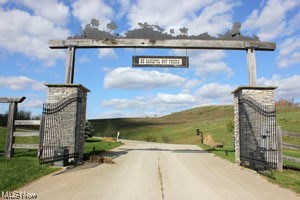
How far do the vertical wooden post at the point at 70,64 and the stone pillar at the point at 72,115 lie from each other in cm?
80

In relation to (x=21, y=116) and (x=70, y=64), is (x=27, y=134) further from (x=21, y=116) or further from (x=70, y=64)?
(x=21, y=116)

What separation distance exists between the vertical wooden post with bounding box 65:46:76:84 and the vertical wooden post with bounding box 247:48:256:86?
735cm

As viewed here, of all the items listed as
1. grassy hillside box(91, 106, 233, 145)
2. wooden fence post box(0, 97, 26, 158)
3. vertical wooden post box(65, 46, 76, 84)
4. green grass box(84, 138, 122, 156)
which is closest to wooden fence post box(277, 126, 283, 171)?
green grass box(84, 138, 122, 156)

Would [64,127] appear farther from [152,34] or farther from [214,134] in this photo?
[214,134]

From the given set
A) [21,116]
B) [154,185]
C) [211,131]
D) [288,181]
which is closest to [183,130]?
[211,131]

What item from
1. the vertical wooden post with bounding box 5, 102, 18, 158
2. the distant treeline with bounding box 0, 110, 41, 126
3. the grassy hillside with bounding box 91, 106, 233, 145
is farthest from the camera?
the grassy hillside with bounding box 91, 106, 233, 145

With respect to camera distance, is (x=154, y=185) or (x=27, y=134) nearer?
(x=154, y=185)

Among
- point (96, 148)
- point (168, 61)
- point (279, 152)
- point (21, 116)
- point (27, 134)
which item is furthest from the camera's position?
point (21, 116)

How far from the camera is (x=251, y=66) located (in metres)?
12.4

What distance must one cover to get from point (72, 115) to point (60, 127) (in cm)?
60

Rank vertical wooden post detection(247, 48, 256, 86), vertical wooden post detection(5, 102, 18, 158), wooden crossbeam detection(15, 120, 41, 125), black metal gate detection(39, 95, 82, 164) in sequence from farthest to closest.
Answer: vertical wooden post detection(247, 48, 256, 86)
vertical wooden post detection(5, 102, 18, 158)
wooden crossbeam detection(15, 120, 41, 125)
black metal gate detection(39, 95, 82, 164)

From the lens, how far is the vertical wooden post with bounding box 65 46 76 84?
1217 cm

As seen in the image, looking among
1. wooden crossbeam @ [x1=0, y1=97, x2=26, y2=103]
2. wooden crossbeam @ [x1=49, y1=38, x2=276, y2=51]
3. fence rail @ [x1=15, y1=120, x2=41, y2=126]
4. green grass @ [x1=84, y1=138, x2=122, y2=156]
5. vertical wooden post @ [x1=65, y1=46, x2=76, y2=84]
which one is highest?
wooden crossbeam @ [x1=49, y1=38, x2=276, y2=51]

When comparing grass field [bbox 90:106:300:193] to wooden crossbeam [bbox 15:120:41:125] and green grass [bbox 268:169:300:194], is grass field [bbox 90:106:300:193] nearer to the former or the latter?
green grass [bbox 268:169:300:194]
